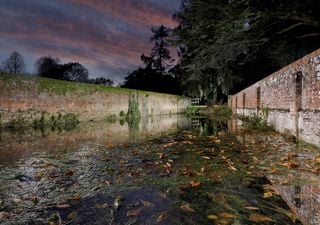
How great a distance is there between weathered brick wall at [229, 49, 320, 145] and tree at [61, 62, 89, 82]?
123 ft

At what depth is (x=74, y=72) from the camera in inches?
1756

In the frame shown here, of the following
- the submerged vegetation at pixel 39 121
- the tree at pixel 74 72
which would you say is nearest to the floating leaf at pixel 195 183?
the submerged vegetation at pixel 39 121

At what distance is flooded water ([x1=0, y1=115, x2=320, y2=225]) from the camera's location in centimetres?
251

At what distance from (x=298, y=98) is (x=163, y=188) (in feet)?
17.0

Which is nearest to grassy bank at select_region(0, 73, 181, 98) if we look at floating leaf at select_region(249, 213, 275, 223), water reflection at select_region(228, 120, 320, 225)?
water reflection at select_region(228, 120, 320, 225)

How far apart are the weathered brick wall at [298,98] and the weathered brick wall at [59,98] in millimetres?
10093

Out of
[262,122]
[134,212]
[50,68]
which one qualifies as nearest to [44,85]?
[262,122]

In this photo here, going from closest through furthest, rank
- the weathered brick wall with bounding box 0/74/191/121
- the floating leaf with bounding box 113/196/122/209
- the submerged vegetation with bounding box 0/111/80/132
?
1. the floating leaf with bounding box 113/196/122/209
2. the submerged vegetation with bounding box 0/111/80/132
3. the weathered brick wall with bounding box 0/74/191/121

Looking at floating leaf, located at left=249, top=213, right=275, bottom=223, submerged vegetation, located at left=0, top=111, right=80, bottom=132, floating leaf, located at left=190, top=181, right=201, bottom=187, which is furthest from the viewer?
submerged vegetation, located at left=0, top=111, right=80, bottom=132

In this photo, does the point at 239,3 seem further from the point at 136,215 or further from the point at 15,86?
the point at 15,86

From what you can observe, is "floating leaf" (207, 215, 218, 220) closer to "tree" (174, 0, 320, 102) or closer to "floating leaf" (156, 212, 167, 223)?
"floating leaf" (156, 212, 167, 223)

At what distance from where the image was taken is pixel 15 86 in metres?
12.5

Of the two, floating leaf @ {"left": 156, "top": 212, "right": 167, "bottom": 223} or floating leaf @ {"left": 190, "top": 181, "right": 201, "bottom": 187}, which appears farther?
floating leaf @ {"left": 190, "top": 181, "right": 201, "bottom": 187}

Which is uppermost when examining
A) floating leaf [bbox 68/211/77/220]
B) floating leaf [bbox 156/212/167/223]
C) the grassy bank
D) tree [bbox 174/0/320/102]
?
tree [bbox 174/0/320/102]
